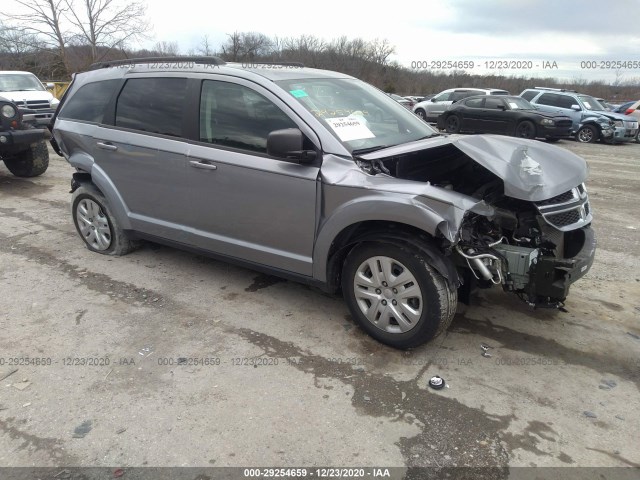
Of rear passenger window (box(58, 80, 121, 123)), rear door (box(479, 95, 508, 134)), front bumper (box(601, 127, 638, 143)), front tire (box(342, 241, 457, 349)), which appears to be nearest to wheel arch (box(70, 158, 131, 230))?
rear passenger window (box(58, 80, 121, 123))

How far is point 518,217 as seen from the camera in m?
3.24

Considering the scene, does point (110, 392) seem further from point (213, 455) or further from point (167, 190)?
point (167, 190)

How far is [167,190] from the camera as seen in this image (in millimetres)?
4125

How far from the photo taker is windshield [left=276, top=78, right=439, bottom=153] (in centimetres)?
345

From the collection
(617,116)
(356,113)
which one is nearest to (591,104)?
(617,116)

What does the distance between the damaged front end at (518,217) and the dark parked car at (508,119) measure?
44.6 feet

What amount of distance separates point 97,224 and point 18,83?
38.1 feet

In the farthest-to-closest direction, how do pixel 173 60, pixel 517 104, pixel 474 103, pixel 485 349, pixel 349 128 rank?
1. pixel 474 103
2. pixel 517 104
3. pixel 173 60
4. pixel 349 128
5. pixel 485 349

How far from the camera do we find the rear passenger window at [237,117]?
11.6 ft

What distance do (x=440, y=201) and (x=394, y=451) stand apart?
143 centimetres

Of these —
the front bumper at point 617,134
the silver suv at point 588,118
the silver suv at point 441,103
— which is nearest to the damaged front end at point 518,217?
the silver suv at point 588,118

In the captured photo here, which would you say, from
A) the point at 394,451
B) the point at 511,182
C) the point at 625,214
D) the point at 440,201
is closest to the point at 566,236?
the point at 511,182

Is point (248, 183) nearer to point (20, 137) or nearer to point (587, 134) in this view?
point (20, 137)

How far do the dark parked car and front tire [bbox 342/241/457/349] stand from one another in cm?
1435
